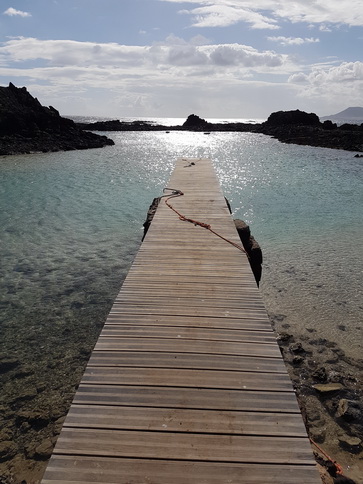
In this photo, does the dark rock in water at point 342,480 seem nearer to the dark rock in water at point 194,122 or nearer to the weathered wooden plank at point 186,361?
the weathered wooden plank at point 186,361

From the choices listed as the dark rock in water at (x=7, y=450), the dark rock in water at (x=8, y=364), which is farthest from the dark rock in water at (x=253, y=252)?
the dark rock in water at (x=7, y=450)

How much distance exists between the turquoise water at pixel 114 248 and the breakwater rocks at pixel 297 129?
98.7 ft

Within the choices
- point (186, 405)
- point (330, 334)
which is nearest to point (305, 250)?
point (330, 334)

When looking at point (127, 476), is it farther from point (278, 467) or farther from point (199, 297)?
point (199, 297)

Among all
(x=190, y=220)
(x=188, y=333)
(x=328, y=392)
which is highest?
(x=190, y=220)

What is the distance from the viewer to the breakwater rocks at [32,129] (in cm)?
4794

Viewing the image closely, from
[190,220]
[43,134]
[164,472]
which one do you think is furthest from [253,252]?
[43,134]

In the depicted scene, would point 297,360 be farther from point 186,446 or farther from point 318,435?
point 186,446

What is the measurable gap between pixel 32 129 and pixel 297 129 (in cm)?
5622

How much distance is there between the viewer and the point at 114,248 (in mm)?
15047

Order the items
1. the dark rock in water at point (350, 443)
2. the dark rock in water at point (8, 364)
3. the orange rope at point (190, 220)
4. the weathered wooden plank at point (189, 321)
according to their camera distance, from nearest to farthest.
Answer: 1. the weathered wooden plank at point (189, 321)
2. the dark rock in water at point (350, 443)
3. the dark rock in water at point (8, 364)
4. the orange rope at point (190, 220)

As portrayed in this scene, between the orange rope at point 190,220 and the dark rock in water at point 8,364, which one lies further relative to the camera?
the orange rope at point 190,220

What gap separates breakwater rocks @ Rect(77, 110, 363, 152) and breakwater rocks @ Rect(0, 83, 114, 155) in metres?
37.2

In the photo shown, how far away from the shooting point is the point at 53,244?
1541cm
